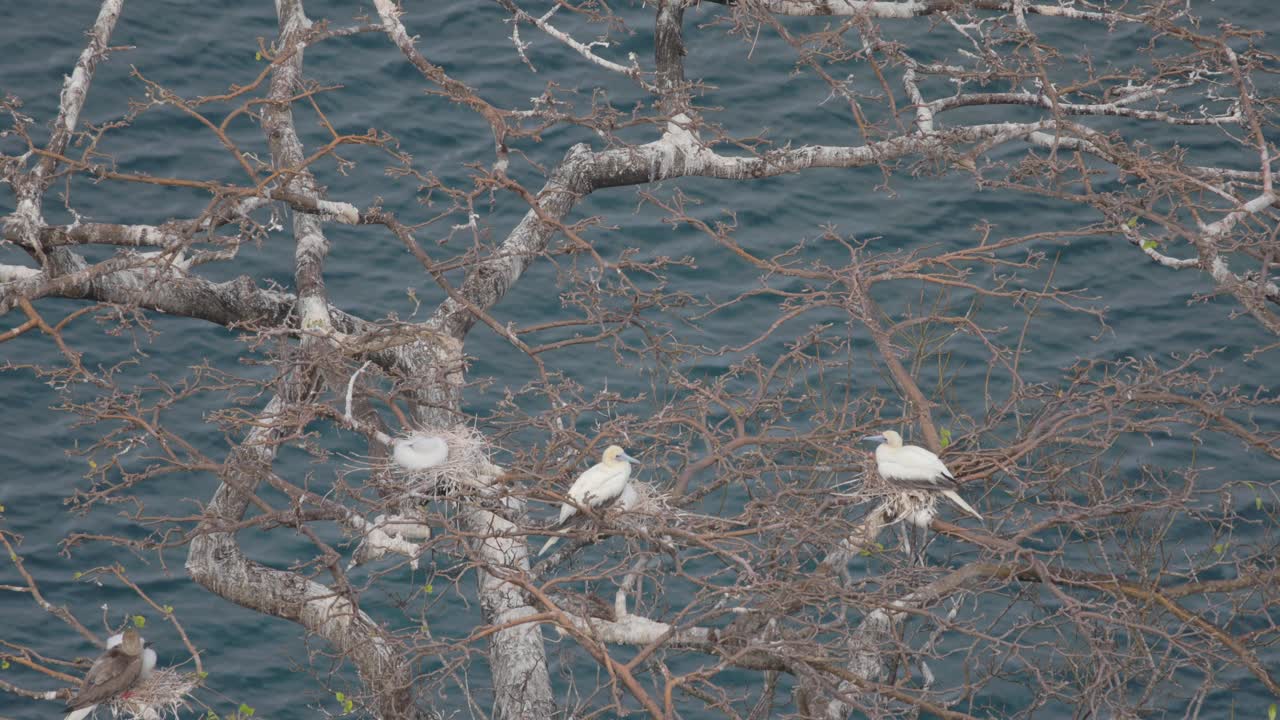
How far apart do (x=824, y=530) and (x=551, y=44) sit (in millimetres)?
11865

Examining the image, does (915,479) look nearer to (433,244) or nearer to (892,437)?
(892,437)

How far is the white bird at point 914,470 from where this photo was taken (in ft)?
18.9

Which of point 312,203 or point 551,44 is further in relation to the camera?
point 551,44

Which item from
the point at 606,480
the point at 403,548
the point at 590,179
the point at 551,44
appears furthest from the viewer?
the point at 551,44

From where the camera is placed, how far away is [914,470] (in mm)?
5812

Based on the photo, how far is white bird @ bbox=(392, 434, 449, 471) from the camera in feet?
19.2

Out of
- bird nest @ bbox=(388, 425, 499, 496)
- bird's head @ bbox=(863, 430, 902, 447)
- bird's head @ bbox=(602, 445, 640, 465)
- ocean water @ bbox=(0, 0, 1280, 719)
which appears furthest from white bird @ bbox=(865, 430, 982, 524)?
ocean water @ bbox=(0, 0, 1280, 719)

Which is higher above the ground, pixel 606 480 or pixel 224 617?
→ pixel 606 480

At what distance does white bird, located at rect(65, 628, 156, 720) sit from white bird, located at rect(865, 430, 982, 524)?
3469mm

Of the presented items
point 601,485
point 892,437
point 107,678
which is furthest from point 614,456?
point 107,678

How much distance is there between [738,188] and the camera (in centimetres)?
1537

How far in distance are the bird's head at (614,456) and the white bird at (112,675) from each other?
89.3 inches

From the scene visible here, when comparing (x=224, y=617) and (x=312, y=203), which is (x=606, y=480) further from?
(x=224, y=617)

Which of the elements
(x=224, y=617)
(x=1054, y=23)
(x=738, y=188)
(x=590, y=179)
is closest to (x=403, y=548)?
(x=590, y=179)
